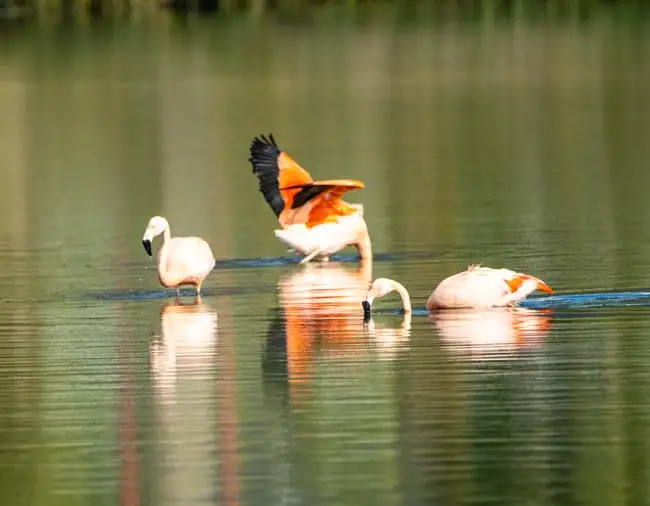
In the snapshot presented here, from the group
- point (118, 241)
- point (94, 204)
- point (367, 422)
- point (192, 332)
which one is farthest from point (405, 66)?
point (367, 422)

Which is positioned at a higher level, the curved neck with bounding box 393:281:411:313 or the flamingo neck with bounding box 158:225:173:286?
the flamingo neck with bounding box 158:225:173:286

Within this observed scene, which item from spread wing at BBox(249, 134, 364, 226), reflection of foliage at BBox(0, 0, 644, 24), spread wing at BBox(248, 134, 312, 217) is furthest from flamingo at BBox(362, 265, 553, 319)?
reflection of foliage at BBox(0, 0, 644, 24)

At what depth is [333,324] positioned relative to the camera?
18.2 m

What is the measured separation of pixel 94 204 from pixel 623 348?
1643 centimetres

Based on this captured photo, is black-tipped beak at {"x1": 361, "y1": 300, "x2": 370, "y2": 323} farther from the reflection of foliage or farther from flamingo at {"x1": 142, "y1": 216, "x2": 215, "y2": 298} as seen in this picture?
the reflection of foliage

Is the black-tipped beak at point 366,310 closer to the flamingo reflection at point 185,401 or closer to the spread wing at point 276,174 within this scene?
the flamingo reflection at point 185,401

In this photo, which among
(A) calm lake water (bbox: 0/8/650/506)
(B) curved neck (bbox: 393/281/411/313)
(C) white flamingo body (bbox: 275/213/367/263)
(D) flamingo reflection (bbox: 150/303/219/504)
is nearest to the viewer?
(D) flamingo reflection (bbox: 150/303/219/504)

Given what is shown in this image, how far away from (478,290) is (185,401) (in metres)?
4.12

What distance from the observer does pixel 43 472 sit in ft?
41.9

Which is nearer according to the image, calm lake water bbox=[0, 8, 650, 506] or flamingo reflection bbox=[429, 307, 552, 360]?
calm lake water bbox=[0, 8, 650, 506]

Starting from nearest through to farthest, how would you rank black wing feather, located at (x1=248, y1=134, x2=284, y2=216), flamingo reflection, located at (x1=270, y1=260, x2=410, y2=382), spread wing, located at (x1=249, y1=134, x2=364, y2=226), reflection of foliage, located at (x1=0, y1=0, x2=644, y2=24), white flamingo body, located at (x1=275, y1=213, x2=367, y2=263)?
1. flamingo reflection, located at (x1=270, y1=260, x2=410, y2=382)
2. white flamingo body, located at (x1=275, y1=213, x2=367, y2=263)
3. spread wing, located at (x1=249, y1=134, x2=364, y2=226)
4. black wing feather, located at (x1=248, y1=134, x2=284, y2=216)
5. reflection of foliage, located at (x1=0, y1=0, x2=644, y2=24)

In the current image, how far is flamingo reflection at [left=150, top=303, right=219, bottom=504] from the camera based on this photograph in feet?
40.5

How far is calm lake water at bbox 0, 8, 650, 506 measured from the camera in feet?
41.1

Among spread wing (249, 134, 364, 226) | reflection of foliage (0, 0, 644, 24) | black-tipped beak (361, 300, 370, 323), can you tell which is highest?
reflection of foliage (0, 0, 644, 24)
